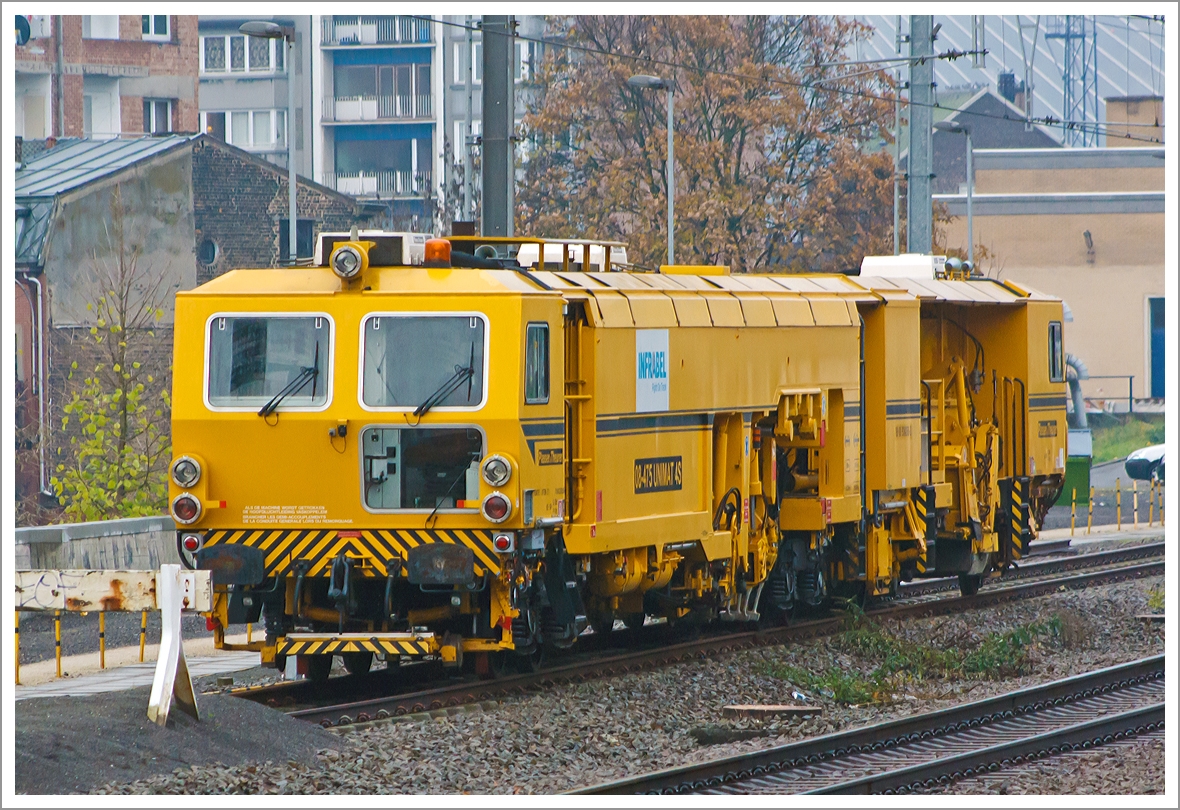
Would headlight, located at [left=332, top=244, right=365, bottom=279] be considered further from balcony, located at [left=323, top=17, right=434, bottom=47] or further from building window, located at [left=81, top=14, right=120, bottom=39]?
balcony, located at [left=323, top=17, right=434, bottom=47]

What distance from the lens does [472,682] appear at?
44.9ft

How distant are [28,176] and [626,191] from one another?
14.5 meters

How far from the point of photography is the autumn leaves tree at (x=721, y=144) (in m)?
47.5

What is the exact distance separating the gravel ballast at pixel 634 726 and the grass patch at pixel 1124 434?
3453 centimetres

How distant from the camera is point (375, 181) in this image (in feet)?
247

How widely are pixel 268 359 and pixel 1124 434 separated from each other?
44552 millimetres

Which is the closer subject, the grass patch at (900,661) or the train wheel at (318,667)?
the train wheel at (318,667)

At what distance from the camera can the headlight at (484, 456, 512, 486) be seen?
1284 centimetres

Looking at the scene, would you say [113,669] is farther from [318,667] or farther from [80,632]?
[318,667]

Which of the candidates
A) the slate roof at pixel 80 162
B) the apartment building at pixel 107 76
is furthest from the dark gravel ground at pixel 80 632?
the apartment building at pixel 107 76

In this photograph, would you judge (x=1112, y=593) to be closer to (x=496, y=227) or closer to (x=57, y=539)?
(x=496, y=227)

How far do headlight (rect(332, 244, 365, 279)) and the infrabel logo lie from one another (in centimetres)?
224

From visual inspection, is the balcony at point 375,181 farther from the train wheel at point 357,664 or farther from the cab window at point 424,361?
the cab window at point 424,361

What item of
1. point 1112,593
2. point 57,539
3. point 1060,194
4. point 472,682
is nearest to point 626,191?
point 1060,194
